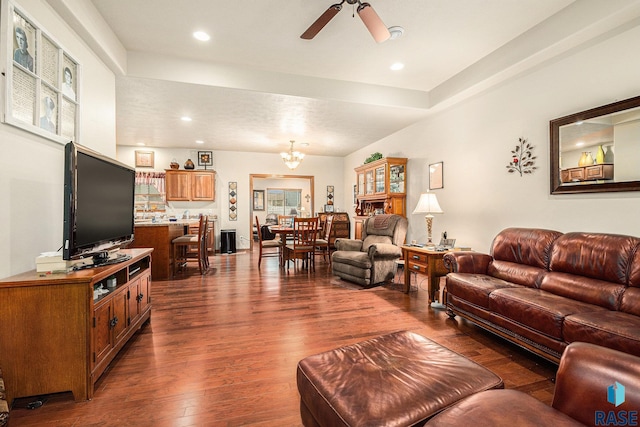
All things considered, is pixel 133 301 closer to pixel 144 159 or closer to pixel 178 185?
pixel 178 185

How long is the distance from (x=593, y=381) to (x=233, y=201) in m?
7.66

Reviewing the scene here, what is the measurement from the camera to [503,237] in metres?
3.06

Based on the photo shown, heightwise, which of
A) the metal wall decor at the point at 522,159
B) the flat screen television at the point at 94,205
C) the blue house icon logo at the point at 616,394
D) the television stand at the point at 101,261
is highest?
the metal wall decor at the point at 522,159

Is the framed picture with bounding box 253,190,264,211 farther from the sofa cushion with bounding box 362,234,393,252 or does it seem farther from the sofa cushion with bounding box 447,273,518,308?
the sofa cushion with bounding box 447,273,518,308

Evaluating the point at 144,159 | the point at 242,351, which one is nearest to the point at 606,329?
the point at 242,351

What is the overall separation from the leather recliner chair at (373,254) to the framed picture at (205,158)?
15.1 feet

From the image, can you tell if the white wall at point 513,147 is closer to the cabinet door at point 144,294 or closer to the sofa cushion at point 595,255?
the sofa cushion at point 595,255

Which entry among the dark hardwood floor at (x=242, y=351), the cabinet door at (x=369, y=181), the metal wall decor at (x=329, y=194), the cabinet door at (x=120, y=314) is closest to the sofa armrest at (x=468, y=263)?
the dark hardwood floor at (x=242, y=351)

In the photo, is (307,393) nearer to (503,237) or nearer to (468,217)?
(503,237)

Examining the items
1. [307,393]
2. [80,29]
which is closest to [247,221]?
[80,29]

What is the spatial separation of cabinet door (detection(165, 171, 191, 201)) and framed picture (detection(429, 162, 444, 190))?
19.0 ft

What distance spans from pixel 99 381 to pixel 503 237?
12.2ft

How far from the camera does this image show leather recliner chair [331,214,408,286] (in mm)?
4164

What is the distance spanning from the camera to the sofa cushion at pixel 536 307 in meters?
1.97
